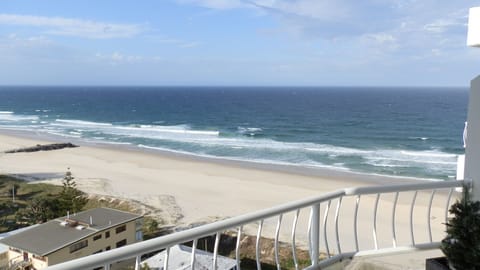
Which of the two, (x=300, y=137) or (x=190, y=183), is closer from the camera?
(x=190, y=183)

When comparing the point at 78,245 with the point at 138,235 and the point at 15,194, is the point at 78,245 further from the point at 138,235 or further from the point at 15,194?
the point at 15,194

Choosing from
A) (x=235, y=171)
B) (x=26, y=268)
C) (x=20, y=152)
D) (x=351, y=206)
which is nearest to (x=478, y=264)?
(x=26, y=268)

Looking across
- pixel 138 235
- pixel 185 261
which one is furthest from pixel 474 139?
pixel 138 235

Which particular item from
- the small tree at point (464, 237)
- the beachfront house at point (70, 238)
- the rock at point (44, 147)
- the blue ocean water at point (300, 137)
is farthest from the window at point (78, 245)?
the rock at point (44, 147)

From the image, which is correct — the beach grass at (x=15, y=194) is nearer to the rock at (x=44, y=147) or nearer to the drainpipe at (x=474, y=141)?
the rock at (x=44, y=147)

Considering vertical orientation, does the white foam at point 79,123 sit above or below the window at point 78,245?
above

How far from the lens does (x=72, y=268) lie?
160 cm

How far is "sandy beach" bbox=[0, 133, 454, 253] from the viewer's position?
17.2 metres

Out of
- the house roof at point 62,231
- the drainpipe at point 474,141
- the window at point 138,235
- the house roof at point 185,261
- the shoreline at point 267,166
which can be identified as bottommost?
the window at point 138,235

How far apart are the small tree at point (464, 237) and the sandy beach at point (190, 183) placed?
11.2m

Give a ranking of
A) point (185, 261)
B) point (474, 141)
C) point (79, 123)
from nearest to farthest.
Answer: point (474, 141) → point (185, 261) → point (79, 123)

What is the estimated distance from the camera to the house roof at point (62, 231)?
35.9 ft

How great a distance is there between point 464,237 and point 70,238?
36.1ft

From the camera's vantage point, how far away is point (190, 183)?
22766mm
